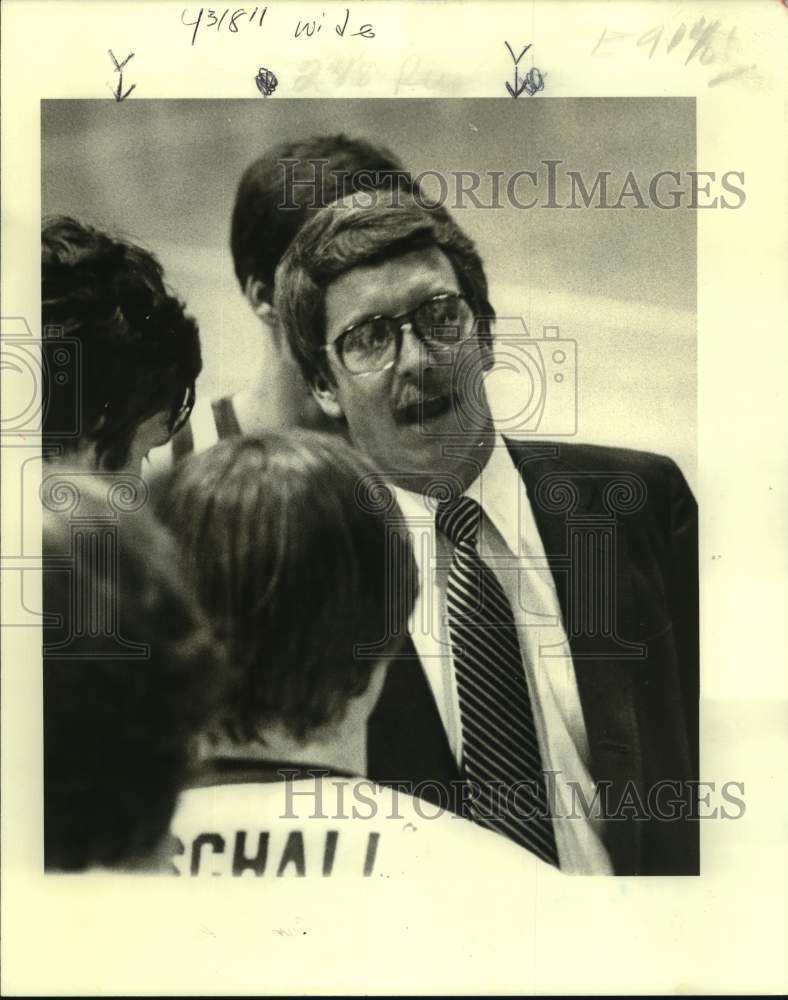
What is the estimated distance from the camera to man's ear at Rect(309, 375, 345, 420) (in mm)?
1361

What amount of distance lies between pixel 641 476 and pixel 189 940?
1.07 m

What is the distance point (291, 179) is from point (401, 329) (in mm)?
310

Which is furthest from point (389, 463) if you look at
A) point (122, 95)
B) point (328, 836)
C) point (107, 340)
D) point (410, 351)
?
point (122, 95)

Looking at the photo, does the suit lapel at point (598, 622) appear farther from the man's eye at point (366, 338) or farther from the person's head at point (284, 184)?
the person's head at point (284, 184)

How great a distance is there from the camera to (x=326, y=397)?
136 cm

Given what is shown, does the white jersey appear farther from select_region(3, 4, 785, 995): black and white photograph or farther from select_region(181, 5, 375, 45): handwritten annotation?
select_region(181, 5, 375, 45): handwritten annotation

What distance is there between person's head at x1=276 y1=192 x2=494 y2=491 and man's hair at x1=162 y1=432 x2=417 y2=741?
0.28 feet

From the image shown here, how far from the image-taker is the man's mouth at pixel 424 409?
1354mm

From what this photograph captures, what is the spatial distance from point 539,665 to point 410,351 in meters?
0.56

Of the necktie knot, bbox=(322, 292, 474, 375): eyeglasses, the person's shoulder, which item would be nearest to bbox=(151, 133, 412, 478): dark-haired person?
bbox=(322, 292, 474, 375): eyeglasses

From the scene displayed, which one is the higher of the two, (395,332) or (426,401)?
(395,332)

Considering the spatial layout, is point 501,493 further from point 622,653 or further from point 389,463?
point 622,653

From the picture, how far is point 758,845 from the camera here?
135 cm

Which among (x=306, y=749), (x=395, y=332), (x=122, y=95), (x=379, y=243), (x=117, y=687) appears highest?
(x=122, y=95)
